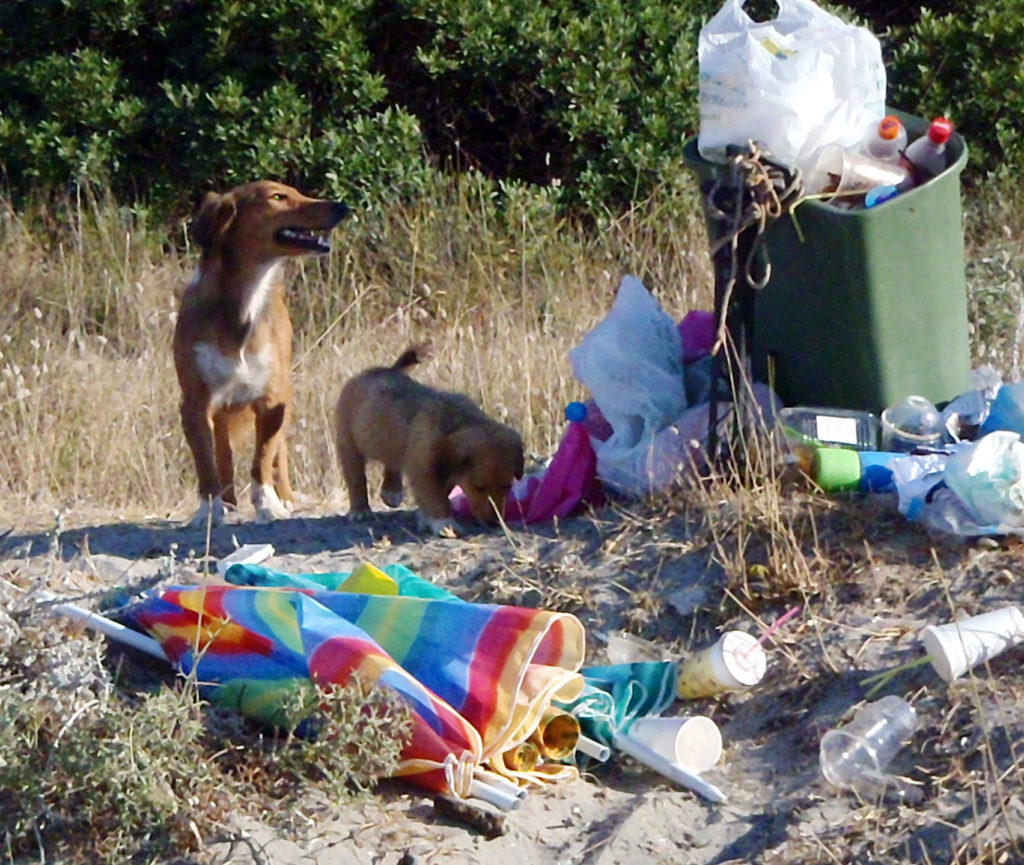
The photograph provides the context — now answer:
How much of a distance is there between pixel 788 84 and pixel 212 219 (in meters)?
2.64

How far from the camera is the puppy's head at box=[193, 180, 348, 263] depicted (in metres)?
6.56

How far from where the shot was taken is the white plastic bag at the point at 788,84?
497 centimetres

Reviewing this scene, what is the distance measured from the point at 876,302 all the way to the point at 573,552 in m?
1.21

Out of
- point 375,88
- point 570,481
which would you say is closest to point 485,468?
point 570,481

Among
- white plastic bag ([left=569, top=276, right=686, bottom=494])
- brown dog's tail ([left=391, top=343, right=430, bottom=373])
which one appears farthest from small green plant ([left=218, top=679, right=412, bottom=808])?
brown dog's tail ([left=391, top=343, right=430, bottom=373])

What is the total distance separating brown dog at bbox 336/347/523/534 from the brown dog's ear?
88 centimetres

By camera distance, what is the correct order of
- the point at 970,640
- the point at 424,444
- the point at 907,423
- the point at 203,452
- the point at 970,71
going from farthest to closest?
the point at 970,71 → the point at 203,452 → the point at 424,444 → the point at 907,423 → the point at 970,640

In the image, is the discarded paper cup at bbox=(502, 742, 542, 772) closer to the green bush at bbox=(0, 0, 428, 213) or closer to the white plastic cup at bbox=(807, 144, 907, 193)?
the white plastic cup at bbox=(807, 144, 907, 193)

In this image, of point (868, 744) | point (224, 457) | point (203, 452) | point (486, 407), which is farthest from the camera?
point (486, 407)

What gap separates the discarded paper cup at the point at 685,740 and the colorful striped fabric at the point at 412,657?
0.21m

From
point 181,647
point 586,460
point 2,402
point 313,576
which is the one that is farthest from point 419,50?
point 181,647

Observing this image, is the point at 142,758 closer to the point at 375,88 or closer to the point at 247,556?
the point at 247,556

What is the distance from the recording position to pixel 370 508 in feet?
20.8

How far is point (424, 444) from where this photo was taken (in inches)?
228
